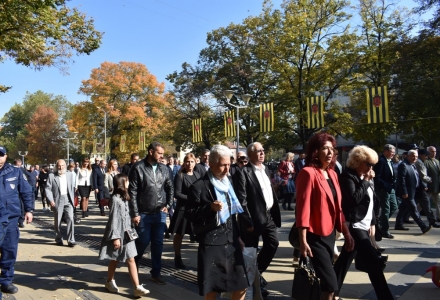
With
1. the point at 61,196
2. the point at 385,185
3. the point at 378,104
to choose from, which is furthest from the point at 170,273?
the point at 378,104

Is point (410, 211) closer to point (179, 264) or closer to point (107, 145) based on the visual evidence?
point (179, 264)

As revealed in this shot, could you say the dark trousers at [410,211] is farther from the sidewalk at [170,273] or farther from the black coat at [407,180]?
the sidewalk at [170,273]

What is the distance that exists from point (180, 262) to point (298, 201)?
324cm

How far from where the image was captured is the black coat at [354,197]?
4.06 m

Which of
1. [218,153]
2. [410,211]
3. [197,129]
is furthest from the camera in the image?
[197,129]

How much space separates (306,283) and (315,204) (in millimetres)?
693

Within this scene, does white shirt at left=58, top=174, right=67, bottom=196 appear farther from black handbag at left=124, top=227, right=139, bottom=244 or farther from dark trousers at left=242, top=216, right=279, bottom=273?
dark trousers at left=242, top=216, right=279, bottom=273

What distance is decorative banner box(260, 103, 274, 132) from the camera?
22.3 m

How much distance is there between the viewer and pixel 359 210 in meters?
4.09

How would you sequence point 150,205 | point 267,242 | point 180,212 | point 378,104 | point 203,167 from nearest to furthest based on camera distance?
point 267,242
point 150,205
point 180,212
point 203,167
point 378,104

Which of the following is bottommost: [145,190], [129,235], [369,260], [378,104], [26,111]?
[369,260]

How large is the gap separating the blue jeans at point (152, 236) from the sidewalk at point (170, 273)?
0.30 meters

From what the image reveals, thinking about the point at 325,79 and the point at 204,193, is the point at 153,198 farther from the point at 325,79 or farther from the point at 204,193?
the point at 325,79

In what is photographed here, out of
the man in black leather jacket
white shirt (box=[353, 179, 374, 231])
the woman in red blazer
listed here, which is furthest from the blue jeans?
white shirt (box=[353, 179, 374, 231])
